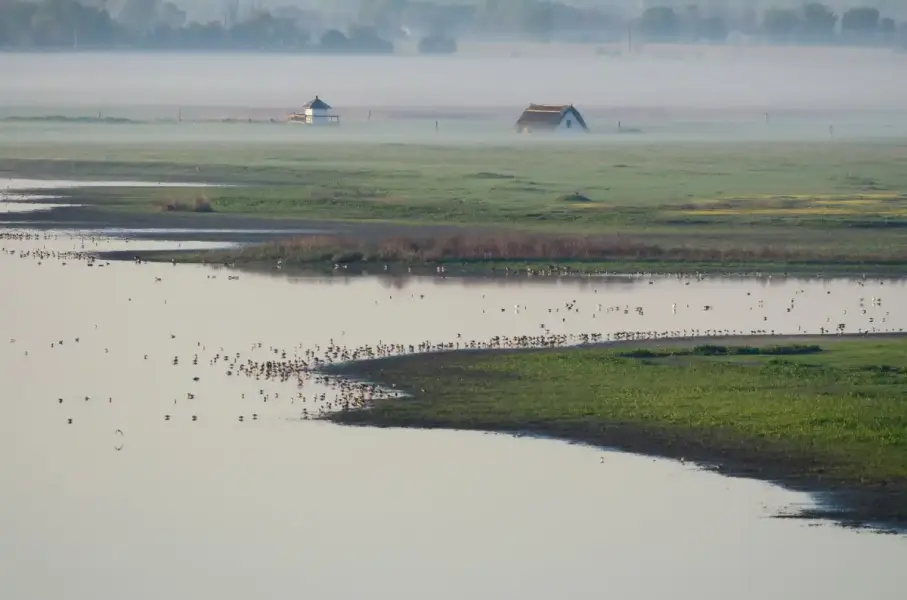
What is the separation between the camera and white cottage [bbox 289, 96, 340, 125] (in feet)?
577

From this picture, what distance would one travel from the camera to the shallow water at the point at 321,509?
81.7 ft

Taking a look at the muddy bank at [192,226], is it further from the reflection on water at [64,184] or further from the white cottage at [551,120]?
the white cottage at [551,120]

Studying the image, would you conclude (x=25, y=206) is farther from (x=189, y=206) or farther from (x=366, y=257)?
(x=366, y=257)

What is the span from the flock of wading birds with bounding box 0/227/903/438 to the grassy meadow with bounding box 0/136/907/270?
49.8 feet

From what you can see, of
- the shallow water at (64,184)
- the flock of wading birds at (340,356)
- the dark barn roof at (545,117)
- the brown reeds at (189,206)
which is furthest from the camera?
the dark barn roof at (545,117)

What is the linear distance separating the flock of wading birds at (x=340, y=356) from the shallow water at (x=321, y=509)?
10.1 inches

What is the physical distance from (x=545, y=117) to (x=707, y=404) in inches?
4976

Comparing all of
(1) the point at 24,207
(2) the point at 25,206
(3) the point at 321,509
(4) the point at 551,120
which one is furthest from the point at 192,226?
(4) the point at 551,120

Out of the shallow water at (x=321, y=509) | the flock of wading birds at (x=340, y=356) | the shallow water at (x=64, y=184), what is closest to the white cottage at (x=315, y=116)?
the shallow water at (x=64, y=184)

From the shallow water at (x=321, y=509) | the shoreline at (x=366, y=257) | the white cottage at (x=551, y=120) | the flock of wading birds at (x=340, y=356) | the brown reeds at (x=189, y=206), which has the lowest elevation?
the shallow water at (x=321, y=509)

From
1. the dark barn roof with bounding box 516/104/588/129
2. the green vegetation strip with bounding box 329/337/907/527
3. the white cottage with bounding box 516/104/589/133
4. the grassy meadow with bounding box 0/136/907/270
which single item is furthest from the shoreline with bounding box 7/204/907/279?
the dark barn roof with bounding box 516/104/588/129

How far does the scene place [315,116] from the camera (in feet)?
577

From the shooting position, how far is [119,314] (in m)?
46.1

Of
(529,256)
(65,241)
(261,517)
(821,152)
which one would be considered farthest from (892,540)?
(821,152)
